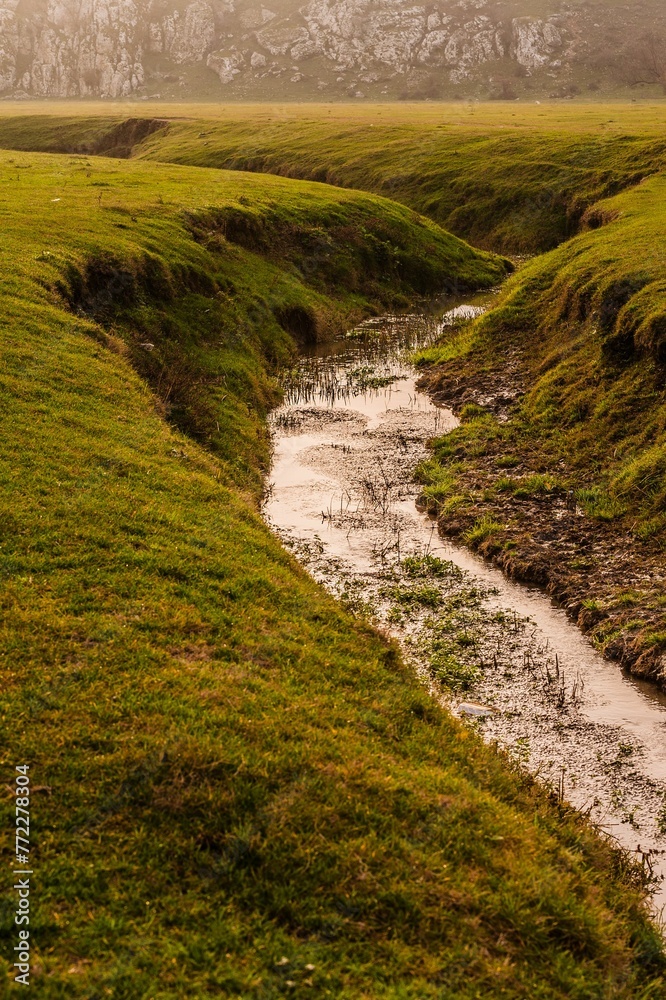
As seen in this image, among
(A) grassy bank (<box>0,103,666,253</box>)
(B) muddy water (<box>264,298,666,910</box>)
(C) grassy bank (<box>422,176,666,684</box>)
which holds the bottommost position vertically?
(B) muddy water (<box>264,298,666,910</box>)

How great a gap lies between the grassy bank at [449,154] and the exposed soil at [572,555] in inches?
1887

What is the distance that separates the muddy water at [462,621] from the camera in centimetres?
1457

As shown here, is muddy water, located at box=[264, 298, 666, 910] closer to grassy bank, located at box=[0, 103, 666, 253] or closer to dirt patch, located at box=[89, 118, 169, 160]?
grassy bank, located at box=[0, 103, 666, 253]

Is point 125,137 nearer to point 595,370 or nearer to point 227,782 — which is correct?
point 595,370

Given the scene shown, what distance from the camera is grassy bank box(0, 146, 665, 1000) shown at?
345 inches

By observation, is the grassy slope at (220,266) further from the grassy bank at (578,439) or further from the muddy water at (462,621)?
the grassy bank at (578,439)

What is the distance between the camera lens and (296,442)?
3198cm

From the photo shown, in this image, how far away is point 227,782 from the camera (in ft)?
34.7

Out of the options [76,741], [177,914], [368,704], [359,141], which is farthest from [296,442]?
[359,141]

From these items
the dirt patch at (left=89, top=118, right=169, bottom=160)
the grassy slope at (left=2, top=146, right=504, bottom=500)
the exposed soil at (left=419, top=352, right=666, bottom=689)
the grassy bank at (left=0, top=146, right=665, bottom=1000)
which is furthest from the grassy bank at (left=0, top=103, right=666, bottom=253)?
the grassy bank at (left=0, top=146, right=665, bottom=1000)

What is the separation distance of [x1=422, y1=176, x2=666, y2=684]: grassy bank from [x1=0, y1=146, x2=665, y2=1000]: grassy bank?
6.92 metres

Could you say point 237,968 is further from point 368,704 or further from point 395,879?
point 368,704

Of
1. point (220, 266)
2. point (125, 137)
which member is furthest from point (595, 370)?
point (125, 137)

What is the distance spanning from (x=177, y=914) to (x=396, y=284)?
5292 centimetres
